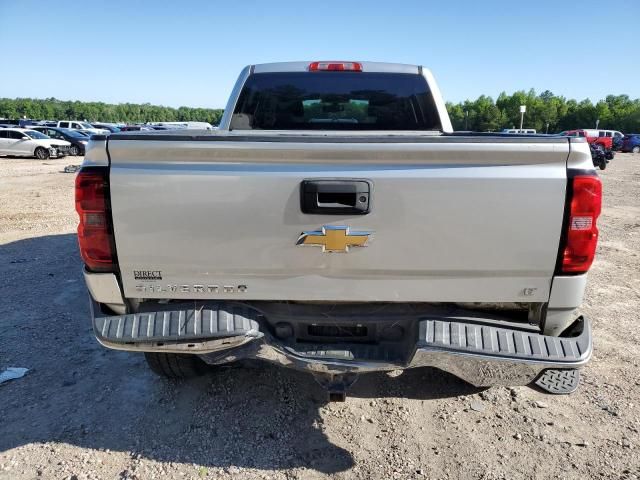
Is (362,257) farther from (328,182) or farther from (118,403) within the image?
(118,403)

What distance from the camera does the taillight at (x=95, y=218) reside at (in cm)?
232

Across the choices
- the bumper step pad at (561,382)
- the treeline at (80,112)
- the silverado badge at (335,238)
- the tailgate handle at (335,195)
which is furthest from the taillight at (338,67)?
the treeline at (80,112)

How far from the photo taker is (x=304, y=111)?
4.80 metres

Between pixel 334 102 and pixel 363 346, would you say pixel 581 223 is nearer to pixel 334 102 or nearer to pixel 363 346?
pixel 363 346

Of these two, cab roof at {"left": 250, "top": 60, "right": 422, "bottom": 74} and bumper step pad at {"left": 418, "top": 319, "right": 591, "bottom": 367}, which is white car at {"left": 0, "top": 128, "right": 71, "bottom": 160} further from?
bumper step pad at {"left": 418, "top": 319, "right": 591, "bottom": 367}

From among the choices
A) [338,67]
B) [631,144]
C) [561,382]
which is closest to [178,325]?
[561,382]

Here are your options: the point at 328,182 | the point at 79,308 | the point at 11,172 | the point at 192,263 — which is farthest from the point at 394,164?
the point at 11,172

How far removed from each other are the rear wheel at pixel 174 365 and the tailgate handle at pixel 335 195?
1589mm

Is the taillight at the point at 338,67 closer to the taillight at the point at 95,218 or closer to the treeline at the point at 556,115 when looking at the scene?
the taillight at the point at 95,218

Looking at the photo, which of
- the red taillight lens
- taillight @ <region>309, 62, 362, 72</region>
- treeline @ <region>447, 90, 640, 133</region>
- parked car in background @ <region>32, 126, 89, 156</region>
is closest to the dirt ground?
the red taillight lens

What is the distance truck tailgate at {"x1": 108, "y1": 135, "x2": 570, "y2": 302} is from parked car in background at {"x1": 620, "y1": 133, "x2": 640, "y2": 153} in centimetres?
4570

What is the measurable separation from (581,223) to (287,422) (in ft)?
6.86

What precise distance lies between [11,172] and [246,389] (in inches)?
745

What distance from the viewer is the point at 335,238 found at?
231 cm
